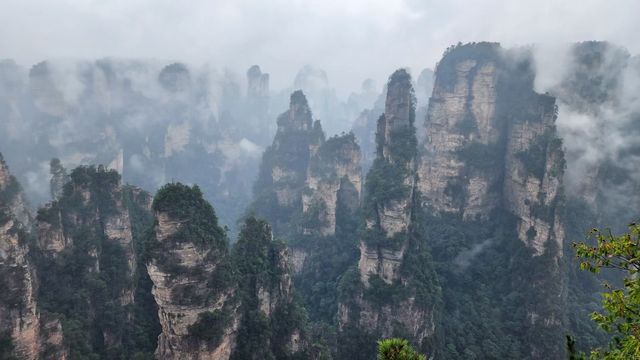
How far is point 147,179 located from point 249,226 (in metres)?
89.5

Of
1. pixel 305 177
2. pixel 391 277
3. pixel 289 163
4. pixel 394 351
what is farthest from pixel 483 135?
pixel 394 351

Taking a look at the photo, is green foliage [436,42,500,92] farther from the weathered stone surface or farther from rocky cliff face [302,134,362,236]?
the weathered stone surface

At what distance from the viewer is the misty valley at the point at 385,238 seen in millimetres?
28950

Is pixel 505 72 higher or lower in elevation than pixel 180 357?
higher

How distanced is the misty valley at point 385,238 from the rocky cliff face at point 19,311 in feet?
0.27

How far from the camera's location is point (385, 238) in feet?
158

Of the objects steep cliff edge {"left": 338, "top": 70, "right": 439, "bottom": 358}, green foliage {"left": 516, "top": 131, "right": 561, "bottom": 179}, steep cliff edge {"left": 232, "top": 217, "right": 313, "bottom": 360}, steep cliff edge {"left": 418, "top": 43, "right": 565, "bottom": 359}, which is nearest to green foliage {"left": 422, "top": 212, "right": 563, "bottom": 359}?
steep cliff edge {"left": 418, "top": 43, "right": 565, "bottom": 359}

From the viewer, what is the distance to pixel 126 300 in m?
37.2

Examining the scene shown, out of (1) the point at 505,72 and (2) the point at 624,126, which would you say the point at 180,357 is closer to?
(1) the point at 505,72

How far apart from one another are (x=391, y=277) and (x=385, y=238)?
411cm

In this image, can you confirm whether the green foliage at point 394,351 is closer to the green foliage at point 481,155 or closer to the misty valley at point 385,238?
the misty valley at point 385,238

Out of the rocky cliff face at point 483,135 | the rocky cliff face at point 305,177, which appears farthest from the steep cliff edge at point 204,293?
the rocky cliff face at point 483,135

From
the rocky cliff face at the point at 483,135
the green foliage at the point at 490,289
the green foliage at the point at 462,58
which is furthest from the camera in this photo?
the green foliage at the point at 462,58

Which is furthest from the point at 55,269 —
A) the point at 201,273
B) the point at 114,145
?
the point at 114,145
